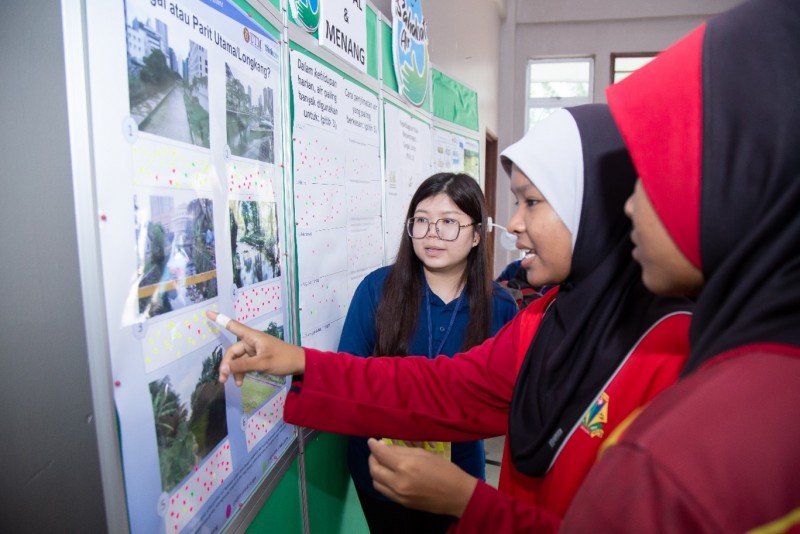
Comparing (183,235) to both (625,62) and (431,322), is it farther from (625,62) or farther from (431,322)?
(625,62)

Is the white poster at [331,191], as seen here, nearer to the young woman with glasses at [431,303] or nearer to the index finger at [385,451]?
the young woman with glasses at [431,303]

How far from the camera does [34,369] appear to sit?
686 millimetres

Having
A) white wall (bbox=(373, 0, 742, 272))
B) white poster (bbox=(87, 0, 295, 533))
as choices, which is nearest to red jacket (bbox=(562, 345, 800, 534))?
white poster (bbox=(87, 0, 295, 533))

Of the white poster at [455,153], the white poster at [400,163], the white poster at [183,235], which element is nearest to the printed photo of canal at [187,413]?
the white poster at [183,235]

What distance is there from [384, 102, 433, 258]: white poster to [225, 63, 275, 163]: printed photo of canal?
37.3 inches

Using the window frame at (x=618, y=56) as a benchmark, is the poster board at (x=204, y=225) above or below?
below

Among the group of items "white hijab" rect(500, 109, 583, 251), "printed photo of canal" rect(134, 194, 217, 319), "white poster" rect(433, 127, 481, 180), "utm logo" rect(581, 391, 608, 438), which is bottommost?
"utm logo" rect(581, 391, 608, 438)

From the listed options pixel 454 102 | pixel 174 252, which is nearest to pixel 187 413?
pixel 174 252

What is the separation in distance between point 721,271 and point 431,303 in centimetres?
124

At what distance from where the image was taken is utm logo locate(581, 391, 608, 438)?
0.78 meters

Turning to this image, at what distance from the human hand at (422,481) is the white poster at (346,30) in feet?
3.91

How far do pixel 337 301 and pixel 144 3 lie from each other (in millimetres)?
1102

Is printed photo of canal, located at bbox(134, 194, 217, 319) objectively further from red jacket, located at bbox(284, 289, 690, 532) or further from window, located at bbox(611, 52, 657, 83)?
window, located at bbox(611, 52, 657, 83)

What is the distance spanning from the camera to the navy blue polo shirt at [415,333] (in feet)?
5.46
